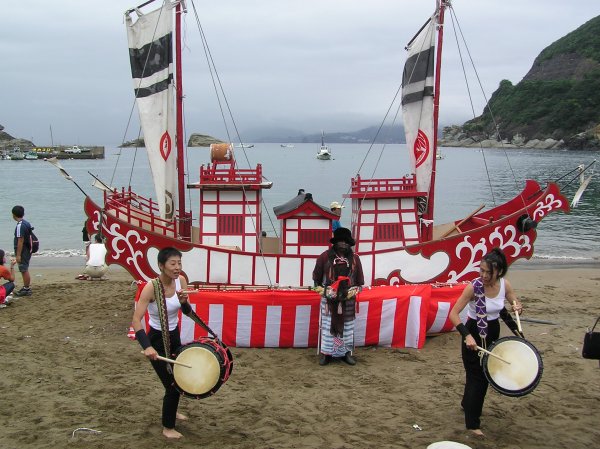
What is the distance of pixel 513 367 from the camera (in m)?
5.14

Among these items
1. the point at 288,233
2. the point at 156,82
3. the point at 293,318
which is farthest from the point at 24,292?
the point at 293,318

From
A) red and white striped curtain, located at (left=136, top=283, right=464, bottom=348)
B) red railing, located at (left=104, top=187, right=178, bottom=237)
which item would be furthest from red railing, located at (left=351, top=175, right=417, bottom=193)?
red railing, located at (left=104, top=187, right=178, bottom=237)

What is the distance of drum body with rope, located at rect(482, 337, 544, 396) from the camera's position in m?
5.12

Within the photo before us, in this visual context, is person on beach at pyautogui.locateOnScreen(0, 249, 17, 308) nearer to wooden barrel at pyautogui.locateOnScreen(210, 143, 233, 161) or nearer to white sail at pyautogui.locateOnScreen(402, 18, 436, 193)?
wooden barrel at pyautogui.locateOnScreen(210, 143, 233, 161)

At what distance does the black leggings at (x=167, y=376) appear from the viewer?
16.8ft

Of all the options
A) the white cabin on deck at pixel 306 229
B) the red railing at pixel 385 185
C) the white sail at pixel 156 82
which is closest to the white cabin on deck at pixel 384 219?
the red railing at pixel 385 185

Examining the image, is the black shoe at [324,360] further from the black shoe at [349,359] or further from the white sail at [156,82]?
the white sail at [156,82]

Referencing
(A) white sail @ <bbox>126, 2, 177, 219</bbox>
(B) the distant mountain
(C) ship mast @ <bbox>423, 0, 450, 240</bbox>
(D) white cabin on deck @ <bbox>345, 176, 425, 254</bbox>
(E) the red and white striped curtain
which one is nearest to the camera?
(E) the red and white striped curtain

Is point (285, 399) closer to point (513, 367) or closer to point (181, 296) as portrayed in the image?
point (181, 296)

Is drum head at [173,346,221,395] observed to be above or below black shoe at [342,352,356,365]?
above

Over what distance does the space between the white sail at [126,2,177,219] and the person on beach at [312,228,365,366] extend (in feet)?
14.4

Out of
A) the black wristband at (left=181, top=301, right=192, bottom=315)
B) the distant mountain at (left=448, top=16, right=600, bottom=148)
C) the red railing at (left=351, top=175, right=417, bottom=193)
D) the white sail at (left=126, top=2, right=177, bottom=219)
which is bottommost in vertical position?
the black wristband at (left=181, top=301, right=192, bottom=315)

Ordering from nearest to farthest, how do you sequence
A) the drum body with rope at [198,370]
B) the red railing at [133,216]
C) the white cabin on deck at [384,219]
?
the drum body with rope at [198,370]
the red railing at [133,216]
the white cabin on deck at [384,219]

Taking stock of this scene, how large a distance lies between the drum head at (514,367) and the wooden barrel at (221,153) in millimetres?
7721
